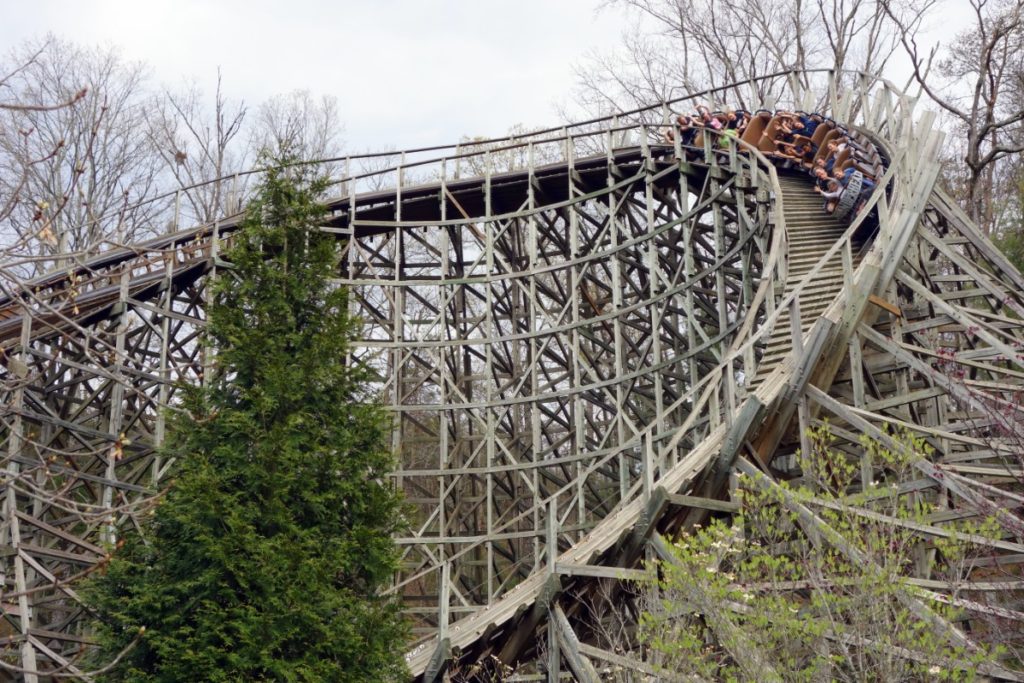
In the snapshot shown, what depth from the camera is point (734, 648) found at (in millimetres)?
8703

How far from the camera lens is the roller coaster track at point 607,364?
12.0m

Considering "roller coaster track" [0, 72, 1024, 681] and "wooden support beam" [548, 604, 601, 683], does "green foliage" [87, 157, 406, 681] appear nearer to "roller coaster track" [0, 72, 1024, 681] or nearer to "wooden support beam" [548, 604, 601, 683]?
"roller coaster track" [0, 72, 1024, 681]

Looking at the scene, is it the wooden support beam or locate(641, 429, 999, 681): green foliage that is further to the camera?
the wooden support beam

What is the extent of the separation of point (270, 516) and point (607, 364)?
13.8m

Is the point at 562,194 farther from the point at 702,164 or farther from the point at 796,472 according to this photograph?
the point at 796,472

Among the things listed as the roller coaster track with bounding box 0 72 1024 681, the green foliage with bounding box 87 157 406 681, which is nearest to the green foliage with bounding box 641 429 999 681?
the roller coaster track with bounding box 0 72 1024 681

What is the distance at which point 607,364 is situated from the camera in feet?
77.9

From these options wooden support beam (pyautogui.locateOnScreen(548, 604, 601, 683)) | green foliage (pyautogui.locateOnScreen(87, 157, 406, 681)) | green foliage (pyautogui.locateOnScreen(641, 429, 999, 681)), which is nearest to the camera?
green foliage (pyautogui.locateOnScreen(641, 429, 999, 681))

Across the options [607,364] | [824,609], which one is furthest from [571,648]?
[607,364]

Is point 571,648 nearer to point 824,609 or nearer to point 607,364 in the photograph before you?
point 824,609

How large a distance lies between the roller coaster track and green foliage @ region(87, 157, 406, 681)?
739 millimetres

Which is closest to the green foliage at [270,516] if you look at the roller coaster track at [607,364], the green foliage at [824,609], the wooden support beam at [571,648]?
the roller coaster track at [607,364]

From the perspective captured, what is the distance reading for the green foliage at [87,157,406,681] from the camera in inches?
401

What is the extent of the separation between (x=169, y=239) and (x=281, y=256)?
8.09 metres
